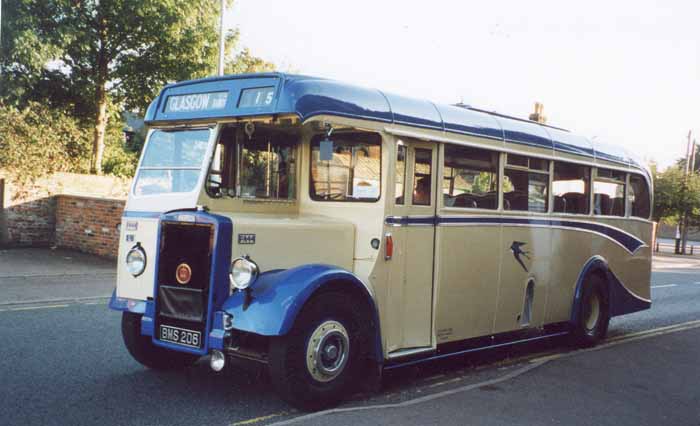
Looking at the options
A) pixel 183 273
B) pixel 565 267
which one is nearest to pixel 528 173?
pixel 565 267

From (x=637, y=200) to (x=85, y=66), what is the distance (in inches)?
639

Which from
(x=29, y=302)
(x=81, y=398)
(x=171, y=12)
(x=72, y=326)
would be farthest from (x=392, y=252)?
(x=171, y=12)

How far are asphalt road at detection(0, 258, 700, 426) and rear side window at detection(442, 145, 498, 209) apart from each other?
72.2 inches

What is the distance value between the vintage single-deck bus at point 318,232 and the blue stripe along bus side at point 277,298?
0.01m

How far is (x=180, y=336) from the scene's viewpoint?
248 inches

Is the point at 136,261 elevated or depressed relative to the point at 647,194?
depressed

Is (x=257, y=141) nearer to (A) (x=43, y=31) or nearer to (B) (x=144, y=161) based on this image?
(B) (x=144, y=161)

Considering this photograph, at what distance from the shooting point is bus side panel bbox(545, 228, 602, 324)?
947 centimetres

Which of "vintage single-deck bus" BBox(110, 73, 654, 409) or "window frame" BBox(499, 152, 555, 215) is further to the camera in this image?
"window frame" BBox(499, 152, 555, 215)

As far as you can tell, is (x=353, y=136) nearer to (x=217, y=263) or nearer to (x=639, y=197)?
(x=217, y=263)

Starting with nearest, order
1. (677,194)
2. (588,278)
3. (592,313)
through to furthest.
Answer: (588,278) < (592,313) < (677,194)

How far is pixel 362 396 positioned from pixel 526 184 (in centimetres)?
352

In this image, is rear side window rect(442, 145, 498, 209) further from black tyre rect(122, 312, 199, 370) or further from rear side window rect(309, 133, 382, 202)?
black tyre rect(122, 312, 199, 370)

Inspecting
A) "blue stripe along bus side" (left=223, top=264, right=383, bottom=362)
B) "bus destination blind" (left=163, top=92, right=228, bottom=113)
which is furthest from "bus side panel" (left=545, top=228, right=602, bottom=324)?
"bus destination blind" (left=163, top=92, right=228, bottom=113)
